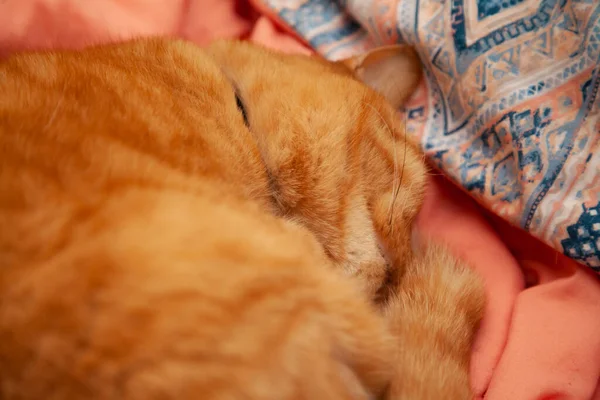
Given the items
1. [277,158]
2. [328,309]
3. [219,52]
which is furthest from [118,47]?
[328,309]

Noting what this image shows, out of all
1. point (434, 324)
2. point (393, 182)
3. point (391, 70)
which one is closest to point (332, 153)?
point (393, 182)

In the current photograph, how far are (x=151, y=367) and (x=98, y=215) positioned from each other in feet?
0.70

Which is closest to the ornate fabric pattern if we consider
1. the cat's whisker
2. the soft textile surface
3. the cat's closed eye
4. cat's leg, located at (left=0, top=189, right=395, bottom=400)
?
the soft textile surface

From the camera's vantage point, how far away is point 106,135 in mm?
778

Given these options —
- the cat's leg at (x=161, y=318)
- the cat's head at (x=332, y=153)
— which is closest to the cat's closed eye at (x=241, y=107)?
the cat's head at (x=332, y=153)

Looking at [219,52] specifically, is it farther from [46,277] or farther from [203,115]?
[46,277]

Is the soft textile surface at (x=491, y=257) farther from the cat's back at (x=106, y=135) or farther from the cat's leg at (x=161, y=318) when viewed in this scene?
the cat's leg at (x=161, y=318)

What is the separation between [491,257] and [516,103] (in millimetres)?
423

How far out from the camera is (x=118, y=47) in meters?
1.11

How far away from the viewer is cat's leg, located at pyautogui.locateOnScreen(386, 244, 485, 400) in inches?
35.1

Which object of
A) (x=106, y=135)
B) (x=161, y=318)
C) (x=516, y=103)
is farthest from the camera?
(x=516, y=103)

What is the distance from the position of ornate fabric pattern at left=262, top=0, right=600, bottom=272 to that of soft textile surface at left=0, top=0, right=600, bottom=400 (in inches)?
1.7

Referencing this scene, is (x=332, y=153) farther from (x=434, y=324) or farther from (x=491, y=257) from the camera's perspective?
(x=491, y=257)

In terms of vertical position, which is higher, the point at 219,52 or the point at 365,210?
the point at 219,52
